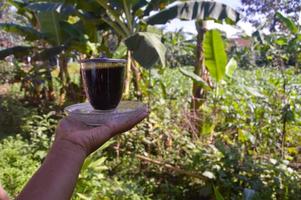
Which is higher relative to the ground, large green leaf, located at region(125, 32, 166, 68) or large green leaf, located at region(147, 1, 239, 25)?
large green leaf, located at region(147, 1, 239, 25)

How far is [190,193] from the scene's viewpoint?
3.42 meters

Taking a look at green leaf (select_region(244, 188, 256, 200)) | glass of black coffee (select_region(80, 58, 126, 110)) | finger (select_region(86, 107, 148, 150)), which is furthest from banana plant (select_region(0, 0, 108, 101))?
finger (select_region(86, 107, 148, 150))

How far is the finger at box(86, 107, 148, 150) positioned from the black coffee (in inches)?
6.7

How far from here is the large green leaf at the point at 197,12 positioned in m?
3.87

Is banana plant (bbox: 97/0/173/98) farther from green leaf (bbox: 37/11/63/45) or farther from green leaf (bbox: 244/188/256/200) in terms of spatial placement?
green leaf (bbox: 244/188/256/200)

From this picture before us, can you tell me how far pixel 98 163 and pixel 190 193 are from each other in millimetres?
915

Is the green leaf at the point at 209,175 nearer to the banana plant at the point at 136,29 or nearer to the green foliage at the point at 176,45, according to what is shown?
the banana plant at the point at 136,29

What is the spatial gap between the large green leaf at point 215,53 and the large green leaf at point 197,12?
353 millimetres

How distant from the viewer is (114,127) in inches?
45.2

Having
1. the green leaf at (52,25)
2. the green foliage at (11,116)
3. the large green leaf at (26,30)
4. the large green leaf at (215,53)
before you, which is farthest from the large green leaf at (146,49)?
the green foliage at (11,116)

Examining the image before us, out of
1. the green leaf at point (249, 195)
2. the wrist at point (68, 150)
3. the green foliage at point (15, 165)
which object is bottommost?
the green foliage at point (15, 165)

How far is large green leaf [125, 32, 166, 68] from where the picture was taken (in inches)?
126

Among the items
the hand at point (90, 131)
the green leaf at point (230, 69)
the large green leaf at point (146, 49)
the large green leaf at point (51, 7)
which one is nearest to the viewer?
the hand at point (90, 131)

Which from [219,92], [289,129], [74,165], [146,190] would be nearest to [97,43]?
[219,92]
